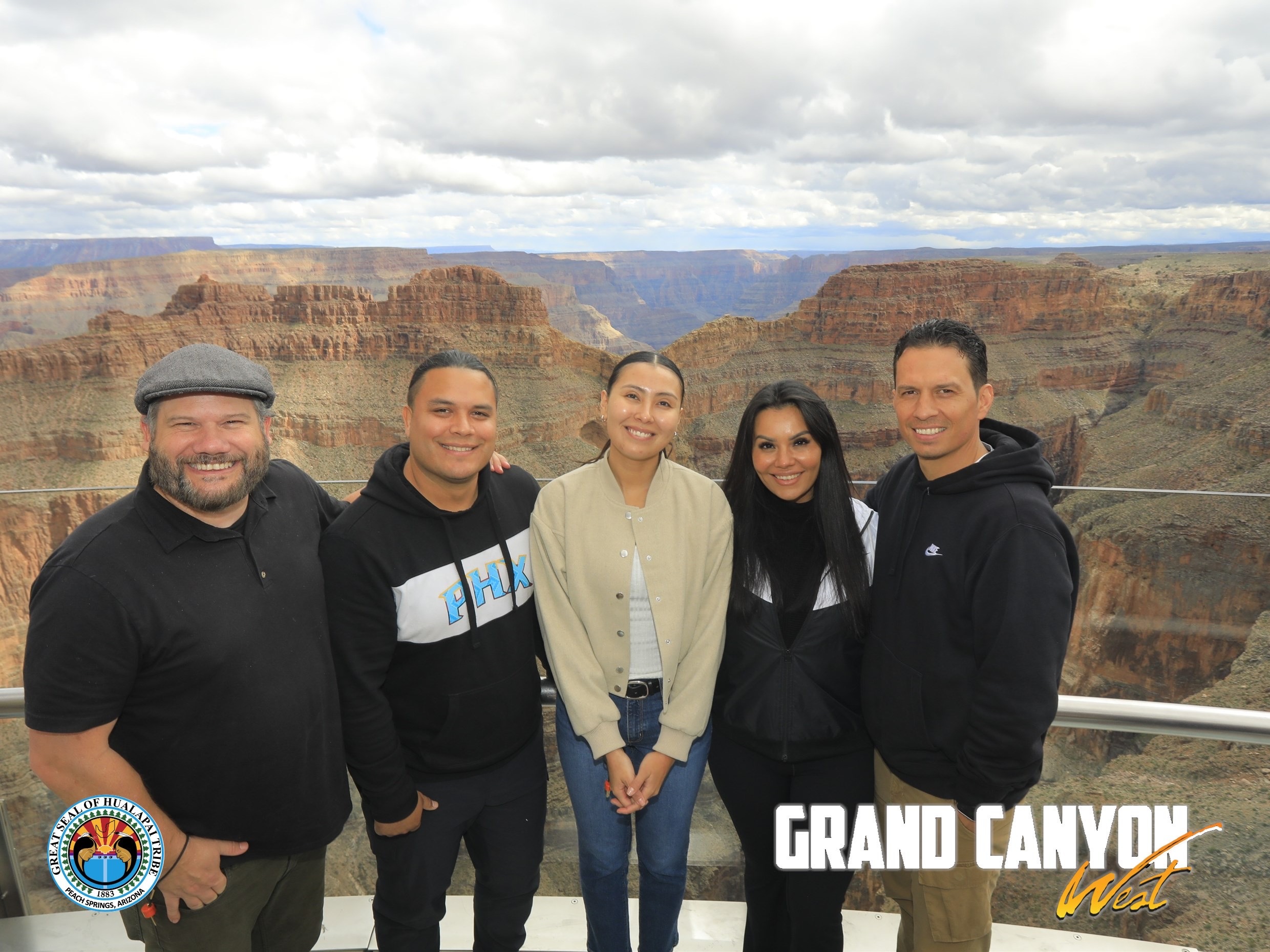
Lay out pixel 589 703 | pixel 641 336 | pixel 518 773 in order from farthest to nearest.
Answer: pixel 641 336
pixel 518 773
pixel 589 703

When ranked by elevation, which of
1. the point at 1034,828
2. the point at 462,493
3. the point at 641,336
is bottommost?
the point at 1034,828

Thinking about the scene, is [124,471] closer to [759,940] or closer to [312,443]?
[312,443]

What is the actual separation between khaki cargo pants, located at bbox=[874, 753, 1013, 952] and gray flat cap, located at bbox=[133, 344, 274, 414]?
187 centimetres

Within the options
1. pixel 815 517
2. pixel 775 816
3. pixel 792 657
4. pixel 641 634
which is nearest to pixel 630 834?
pixel 775 816

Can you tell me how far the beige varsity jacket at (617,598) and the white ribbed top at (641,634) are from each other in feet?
0.10

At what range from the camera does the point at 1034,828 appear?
2.35 m

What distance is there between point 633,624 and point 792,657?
42 cm

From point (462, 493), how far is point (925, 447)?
120 centimetres

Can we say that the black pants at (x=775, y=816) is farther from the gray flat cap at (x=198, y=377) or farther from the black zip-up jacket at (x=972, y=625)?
the gray flat cap at (x=198, y=377)

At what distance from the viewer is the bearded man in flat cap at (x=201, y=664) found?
4.89ft

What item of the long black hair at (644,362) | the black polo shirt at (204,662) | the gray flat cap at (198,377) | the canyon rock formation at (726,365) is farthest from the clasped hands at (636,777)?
the canyon rock formation at (726,365)

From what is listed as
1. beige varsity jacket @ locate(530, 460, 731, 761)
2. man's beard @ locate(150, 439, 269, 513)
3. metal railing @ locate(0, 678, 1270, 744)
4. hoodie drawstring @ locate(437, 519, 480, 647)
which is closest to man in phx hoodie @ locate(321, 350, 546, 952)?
hoodie drawstring @ locate(437, 519, 480, 647)

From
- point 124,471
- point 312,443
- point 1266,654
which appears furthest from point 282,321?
point 1266,654

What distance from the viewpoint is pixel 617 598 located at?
193 centimetres
